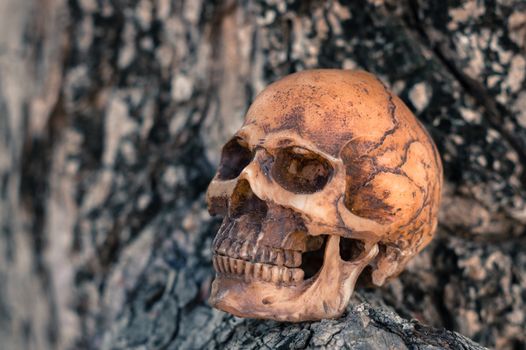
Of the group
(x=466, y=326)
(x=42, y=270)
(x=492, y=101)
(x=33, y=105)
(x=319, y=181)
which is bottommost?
(x=42, y=270)

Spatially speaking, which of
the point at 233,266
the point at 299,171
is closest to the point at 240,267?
the point at 233,266

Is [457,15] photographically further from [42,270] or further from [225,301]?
[42,270]

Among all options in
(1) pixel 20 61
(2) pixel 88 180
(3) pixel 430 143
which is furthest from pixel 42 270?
(3) pixel 430 143

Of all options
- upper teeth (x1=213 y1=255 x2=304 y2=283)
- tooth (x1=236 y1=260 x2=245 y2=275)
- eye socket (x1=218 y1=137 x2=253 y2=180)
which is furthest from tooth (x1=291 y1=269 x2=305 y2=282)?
eye socket (x1=218 y1=137 x2=253 y2=180)

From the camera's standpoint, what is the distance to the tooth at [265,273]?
1.14 metres

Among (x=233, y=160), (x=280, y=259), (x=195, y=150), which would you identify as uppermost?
(x=233, y=160)

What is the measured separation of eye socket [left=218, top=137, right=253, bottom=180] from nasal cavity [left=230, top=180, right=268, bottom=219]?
0.30 feet

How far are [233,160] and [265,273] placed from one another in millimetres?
309

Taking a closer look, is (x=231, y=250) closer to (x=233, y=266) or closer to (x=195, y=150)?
(x=233, y=266)

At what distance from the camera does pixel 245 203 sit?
123 cm

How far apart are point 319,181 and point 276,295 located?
256 mm

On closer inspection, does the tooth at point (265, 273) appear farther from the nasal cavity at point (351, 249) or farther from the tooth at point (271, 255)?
the nasal cavity at point (351, 249)

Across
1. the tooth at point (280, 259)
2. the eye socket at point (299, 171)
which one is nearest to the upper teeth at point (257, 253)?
the tooth at point (280, 259)

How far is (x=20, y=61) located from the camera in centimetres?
231
